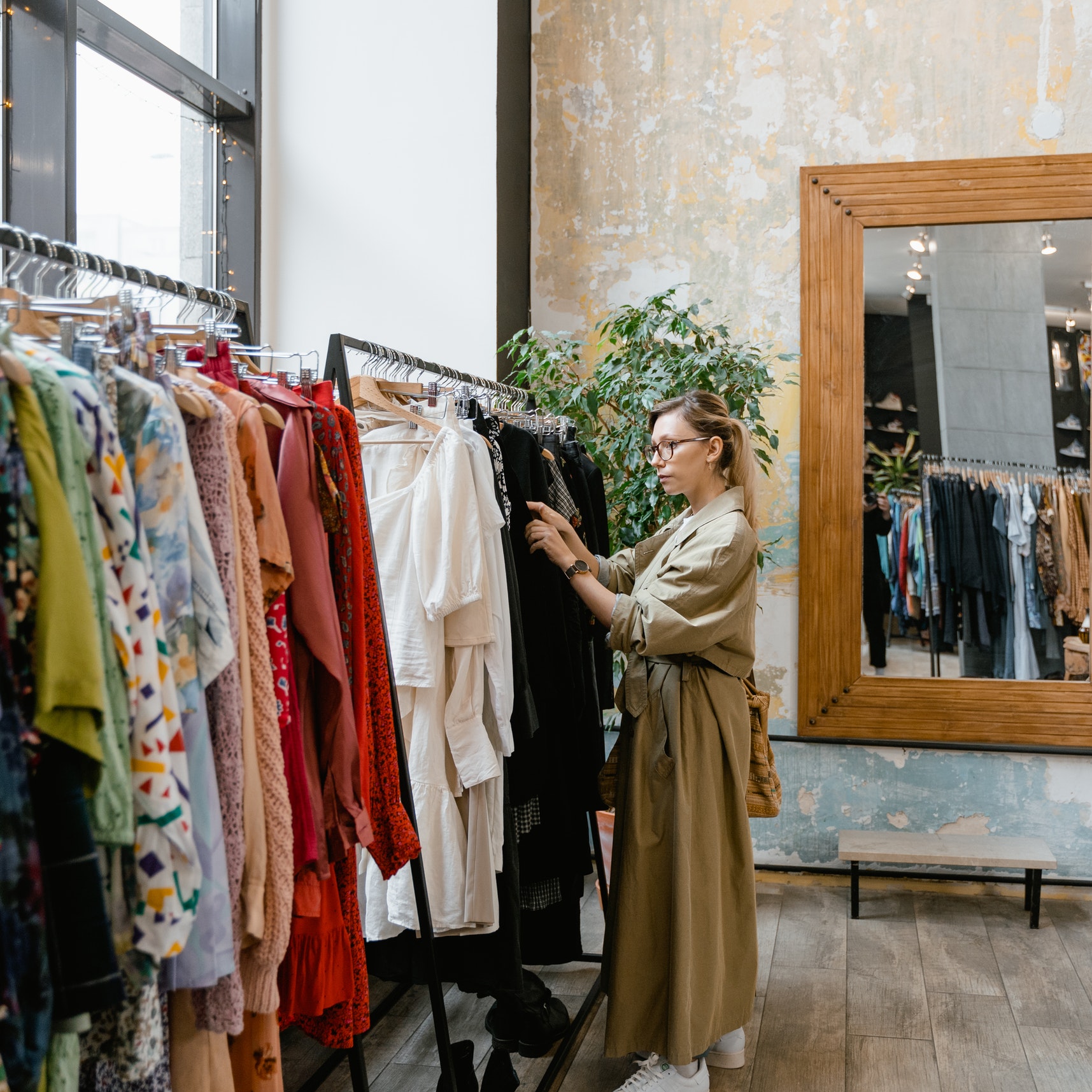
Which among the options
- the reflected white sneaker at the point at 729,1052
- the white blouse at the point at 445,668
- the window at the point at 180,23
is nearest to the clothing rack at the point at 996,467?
the reflected white sneaker at the point at 729,1052

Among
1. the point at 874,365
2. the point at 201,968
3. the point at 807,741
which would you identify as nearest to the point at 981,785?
the point at 807,741

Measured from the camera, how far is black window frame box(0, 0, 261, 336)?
2.38 meters

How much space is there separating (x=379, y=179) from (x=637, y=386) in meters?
1.20

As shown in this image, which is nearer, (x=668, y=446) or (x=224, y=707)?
(x=224, y=707)

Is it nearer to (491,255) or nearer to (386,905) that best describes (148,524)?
(386,905)

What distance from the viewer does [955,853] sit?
11.3ft

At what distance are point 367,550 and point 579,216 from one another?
8.68ft

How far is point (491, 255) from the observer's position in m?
3.51

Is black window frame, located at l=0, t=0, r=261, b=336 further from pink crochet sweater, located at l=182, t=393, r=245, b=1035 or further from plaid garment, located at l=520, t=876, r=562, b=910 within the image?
plaid garment, located at l=520, t=876, r=562, b=910

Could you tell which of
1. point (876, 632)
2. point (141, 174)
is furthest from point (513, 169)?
point (876, 632)

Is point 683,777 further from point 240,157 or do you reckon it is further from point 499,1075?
point 240,157

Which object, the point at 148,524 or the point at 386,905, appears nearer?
the point at 148,524

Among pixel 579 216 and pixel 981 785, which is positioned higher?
pixel 579 216

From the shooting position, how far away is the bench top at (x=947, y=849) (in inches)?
133
